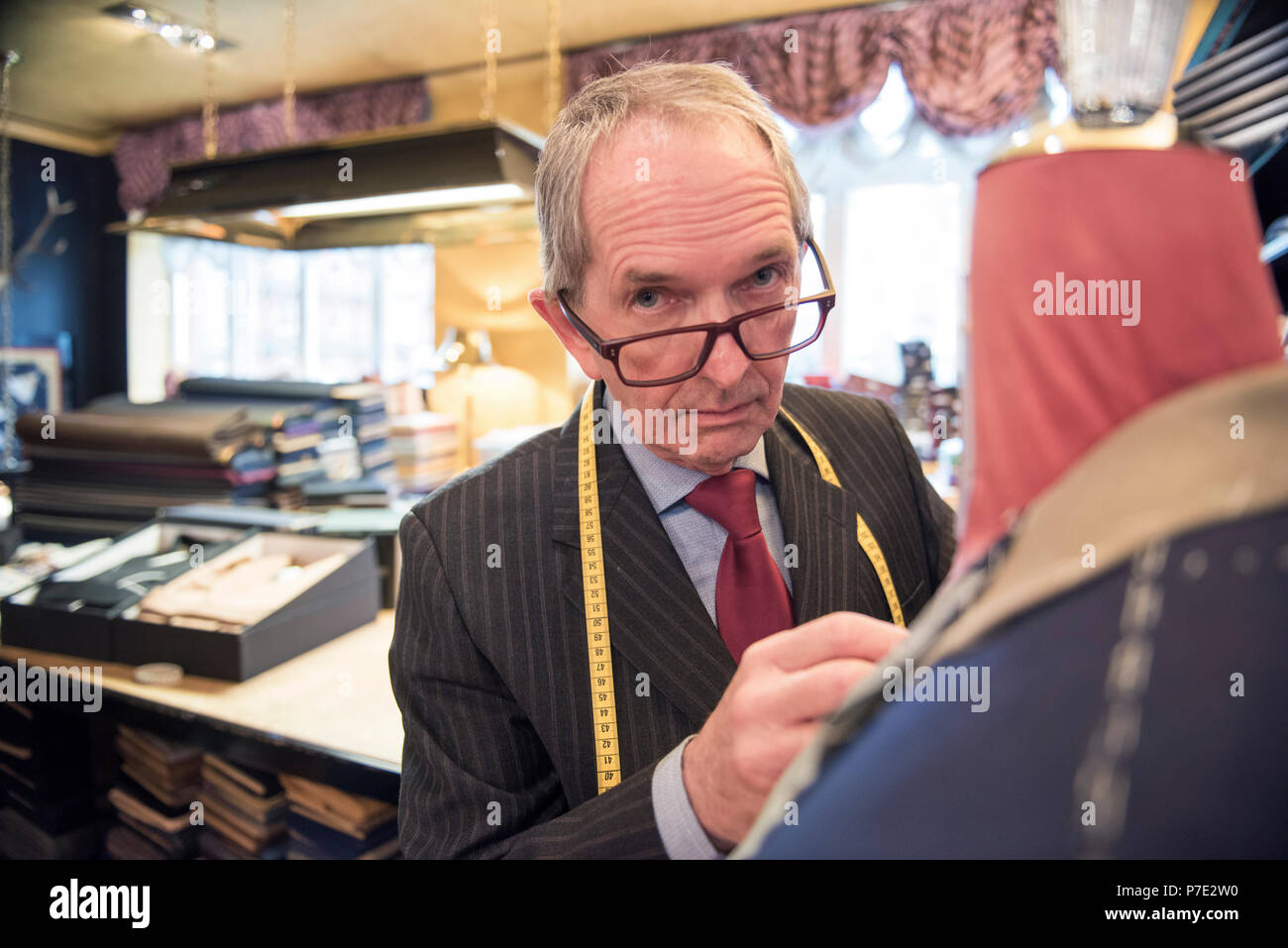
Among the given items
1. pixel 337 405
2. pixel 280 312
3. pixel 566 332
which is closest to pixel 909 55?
pixel 337 405

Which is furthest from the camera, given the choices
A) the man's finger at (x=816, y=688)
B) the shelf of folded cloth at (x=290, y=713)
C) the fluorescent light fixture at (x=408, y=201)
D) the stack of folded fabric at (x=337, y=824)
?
the fluorescent light fixture at (x=408, y=201)

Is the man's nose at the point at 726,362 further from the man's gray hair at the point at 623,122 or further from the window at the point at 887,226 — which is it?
the window at the point at 887,226

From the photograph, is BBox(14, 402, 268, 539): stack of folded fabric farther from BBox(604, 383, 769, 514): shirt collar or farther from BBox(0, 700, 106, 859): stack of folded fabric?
BBox(604, 383, 769, 514): shirt collar

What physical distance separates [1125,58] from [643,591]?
2.53 ft

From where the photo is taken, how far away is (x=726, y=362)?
0.83 metres

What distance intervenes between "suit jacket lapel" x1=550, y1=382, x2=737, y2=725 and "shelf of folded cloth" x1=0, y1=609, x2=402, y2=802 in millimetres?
679

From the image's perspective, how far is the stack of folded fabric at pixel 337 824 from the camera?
168 centimetres

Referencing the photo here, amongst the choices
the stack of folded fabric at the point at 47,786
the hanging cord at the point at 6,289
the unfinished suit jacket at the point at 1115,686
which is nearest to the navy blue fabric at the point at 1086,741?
the unfinished suit jacket at the point at 1115,686

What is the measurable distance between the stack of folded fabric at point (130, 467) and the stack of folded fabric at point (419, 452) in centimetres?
84

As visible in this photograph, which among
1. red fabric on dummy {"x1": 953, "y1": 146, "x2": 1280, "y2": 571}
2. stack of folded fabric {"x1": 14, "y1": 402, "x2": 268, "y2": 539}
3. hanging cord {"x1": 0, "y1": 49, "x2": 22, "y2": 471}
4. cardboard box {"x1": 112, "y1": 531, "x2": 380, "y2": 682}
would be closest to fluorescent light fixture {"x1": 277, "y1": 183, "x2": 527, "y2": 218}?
stack of folded fabric {"x1": 14, "y1": 402, "x2": 268, "y2": 539}

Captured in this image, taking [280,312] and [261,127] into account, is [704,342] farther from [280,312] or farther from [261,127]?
[280,312]

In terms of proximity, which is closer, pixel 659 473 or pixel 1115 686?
pixel 1115 686

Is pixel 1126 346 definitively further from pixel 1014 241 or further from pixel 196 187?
pixel 196 187

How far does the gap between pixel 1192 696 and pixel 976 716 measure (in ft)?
0.22
